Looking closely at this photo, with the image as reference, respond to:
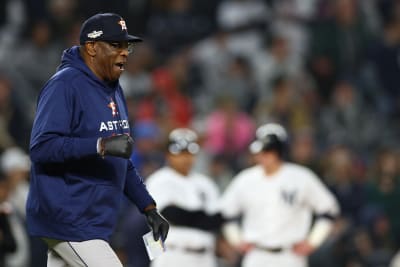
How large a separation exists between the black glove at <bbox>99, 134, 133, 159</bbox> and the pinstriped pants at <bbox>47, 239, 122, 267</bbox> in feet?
1.73

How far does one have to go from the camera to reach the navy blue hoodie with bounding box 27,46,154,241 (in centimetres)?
536

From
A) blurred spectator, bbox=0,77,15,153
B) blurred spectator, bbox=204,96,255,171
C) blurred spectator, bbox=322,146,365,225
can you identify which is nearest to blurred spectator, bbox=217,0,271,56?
blurred spectator, bbox=204,96,255,171

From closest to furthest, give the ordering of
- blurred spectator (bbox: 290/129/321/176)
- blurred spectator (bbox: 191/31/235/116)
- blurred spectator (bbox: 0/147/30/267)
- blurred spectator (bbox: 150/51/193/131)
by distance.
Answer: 1. blurred spectator (bbox: 0/147/30/267)
2. blurred spectator (bbox: 290/129/321/176)
3. blurred spectator (bbox: 150/51/193/131)
4. blurred spectator (bbox: 191/31/235/116)

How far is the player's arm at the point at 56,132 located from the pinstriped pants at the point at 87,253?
477 millimetres

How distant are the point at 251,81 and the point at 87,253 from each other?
952 centimetres

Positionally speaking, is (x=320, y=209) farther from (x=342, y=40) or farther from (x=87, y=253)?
(x=342, y=40)

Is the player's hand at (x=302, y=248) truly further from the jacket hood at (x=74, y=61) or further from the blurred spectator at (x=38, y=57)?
the blurred spectator at (x=38, y=57)

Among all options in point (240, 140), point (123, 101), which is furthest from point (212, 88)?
point (123, 101)

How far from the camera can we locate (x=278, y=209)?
1003 centimetres

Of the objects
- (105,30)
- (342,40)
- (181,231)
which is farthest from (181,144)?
(342,40)

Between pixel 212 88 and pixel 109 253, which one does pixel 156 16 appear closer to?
pixel 212 88

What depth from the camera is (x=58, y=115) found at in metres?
5.39

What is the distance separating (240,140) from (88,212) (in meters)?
8.53

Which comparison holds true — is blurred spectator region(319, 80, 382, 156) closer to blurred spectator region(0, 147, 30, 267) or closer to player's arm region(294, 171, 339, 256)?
player's arm region(294, 171, 339, 256)
